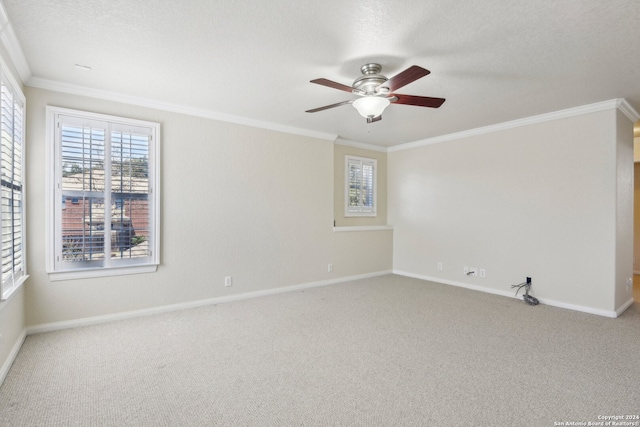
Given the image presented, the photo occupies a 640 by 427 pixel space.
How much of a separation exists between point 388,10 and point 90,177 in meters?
3.23

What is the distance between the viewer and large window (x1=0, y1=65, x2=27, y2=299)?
2.32m

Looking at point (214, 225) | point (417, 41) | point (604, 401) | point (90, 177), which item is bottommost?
point (604, 401)

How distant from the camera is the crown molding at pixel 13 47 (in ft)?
6.86

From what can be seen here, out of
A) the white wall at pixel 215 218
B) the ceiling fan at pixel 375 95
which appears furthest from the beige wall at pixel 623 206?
the white wall at pixel 215 218

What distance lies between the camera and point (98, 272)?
3402mm

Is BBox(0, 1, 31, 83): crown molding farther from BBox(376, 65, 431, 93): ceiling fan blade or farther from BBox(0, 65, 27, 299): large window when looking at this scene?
BBox(376, 65, 431, 93): ceiling fan blade

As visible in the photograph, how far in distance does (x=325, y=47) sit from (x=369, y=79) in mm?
475

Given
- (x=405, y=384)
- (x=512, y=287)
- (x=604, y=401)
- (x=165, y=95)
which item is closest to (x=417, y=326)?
(x=405, y=384)

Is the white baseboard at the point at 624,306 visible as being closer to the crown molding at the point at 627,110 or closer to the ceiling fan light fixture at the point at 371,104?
the crown molding at the point at 627,110

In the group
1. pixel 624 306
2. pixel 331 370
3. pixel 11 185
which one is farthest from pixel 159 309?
pixel 624 306

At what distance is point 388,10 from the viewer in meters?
2.02

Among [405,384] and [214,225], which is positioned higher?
[214,225]

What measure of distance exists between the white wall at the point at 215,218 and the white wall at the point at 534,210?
172 centimetres

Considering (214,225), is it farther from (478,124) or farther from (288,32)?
(478,124)
